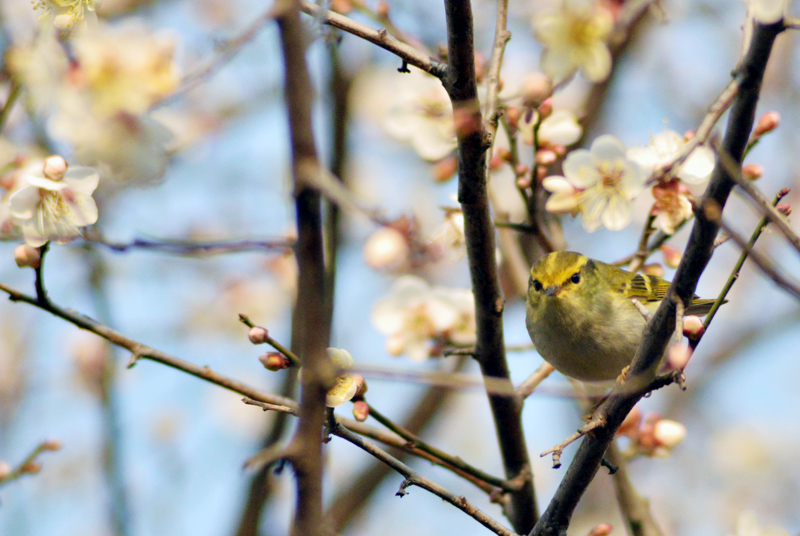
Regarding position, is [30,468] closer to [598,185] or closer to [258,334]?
[258,334]

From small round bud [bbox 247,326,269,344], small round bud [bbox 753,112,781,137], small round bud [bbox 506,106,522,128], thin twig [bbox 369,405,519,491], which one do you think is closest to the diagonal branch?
thin twig [bbox 369,405,519,491]

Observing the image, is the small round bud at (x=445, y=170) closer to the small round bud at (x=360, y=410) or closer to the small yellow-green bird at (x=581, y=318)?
the small yellow-green bird at (x=581, y=318)

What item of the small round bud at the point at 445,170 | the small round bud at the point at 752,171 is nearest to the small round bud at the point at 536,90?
the small round bud at the point at 445,170

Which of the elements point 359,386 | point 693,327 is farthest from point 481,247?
point 693,327

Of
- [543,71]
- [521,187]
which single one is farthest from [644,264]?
[543,71]

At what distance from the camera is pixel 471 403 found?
10.6 m

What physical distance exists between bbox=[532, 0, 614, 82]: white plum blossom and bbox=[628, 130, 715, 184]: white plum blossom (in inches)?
15.3

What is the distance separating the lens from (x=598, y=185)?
9.14 feet

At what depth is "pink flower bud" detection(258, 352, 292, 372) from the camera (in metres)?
2.16

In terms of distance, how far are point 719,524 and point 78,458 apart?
851 centimetres

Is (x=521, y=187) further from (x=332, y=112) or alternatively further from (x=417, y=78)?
(x=332, y=112)

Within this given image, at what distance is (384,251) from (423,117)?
713mm

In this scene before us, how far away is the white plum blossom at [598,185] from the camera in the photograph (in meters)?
2.69

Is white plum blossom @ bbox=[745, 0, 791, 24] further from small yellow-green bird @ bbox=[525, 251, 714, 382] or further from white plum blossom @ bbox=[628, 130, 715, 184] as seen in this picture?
small yellow-green bird @ bbox=[525, 251, 714, 382]
